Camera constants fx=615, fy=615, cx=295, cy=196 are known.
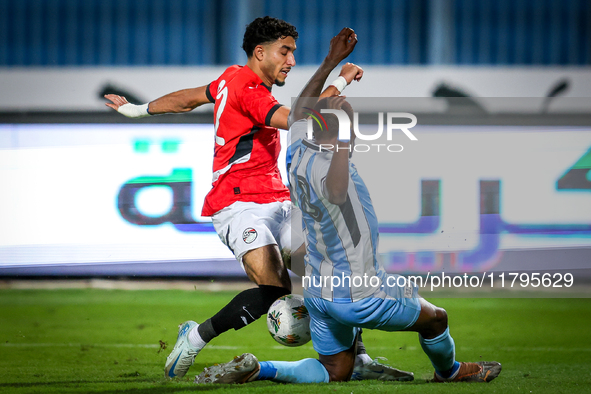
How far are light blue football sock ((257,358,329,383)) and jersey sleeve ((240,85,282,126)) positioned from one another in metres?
1.16

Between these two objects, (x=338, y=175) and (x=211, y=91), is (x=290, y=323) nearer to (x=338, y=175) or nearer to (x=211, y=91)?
(x=338, y=175)

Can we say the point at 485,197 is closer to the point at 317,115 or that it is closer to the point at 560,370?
the point at 560,370

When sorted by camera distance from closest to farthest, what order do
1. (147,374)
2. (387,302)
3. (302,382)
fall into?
1. (387,302)
2. (302,382)
3. (147,374)

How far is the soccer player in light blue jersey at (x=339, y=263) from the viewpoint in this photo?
2534mm

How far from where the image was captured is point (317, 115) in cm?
264

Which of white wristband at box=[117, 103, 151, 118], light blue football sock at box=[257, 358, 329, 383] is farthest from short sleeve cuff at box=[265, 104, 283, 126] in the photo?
light blue football sock at box=[257, 358, 329, 383]

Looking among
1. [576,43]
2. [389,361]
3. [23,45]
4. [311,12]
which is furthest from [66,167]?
[576,43]

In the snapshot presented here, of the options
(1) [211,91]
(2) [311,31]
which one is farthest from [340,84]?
(2) [311,31]

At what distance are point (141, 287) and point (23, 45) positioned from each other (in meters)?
4.29

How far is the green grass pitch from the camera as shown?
2.94 meters

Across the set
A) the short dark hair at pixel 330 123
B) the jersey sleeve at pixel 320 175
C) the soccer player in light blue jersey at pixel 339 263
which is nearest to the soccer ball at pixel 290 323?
the soccer player in light blue jersey at pixel 339 263

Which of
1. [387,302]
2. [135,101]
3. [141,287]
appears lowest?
[141,287]

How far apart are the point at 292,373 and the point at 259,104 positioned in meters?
1.32

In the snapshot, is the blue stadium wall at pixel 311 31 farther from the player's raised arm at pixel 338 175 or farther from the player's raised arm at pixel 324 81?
the player's raised arm at pixel 338 175
